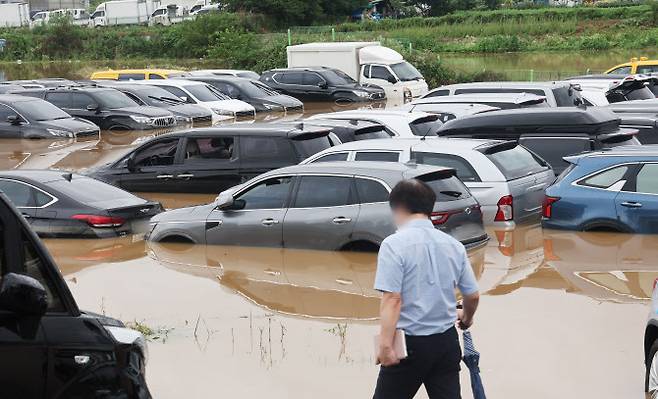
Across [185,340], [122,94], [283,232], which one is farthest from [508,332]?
[122,94]

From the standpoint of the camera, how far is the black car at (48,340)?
4.70 m

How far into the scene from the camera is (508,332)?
10273mm

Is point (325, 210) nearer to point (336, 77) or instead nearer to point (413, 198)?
point (413, 198)

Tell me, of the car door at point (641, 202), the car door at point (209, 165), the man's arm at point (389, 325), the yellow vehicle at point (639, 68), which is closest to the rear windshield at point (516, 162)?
the car door at point (641, 202)

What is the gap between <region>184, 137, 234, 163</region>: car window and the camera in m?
18.3

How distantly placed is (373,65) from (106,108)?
12991 mm

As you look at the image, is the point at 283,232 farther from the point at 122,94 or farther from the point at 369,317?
Result: the point at 122,94

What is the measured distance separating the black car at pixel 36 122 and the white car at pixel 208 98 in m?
4.95

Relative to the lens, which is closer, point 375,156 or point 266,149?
point 375,156

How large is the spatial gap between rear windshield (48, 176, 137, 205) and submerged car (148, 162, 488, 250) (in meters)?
1.73

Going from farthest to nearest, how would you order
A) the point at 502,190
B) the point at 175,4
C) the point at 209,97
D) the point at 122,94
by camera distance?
the point at 175,4
the point at 209,97
the point at 122,94
the point at 502,190

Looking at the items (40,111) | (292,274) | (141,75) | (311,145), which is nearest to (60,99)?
(40,111)

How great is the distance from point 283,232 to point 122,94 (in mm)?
18749

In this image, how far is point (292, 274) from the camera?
13.0m
